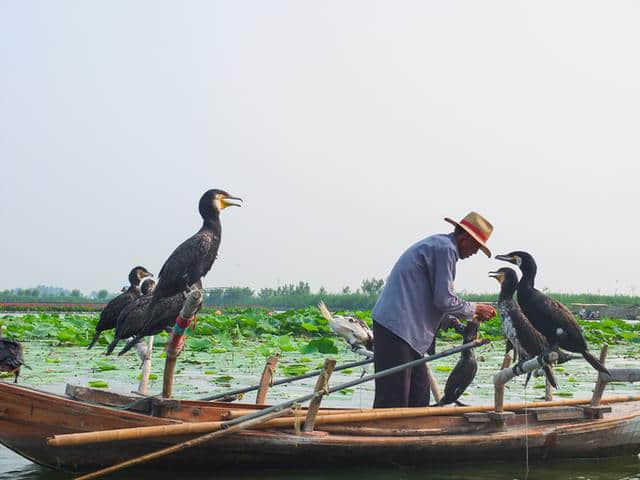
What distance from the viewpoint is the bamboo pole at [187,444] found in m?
4.26

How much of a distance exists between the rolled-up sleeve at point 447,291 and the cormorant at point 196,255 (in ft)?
6.73

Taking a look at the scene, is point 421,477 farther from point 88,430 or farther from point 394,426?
point 88,430

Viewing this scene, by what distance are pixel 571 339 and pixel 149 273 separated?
189 inches

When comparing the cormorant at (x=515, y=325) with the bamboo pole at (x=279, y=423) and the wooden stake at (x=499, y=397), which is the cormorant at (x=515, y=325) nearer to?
the bamboo pole at (x=279, y=423)

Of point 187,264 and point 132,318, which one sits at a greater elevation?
point 187,264

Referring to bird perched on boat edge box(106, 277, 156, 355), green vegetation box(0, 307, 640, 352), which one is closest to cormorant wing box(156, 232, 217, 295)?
bird perched on boat edge box(106, 277, 156, 355)

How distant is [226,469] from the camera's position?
4.85 meters

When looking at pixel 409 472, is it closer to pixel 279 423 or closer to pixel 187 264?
pixel 279 423

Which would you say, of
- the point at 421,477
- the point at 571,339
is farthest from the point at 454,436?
the point at 571,339

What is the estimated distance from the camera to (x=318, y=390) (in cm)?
477

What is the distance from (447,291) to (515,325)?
4.54 ft

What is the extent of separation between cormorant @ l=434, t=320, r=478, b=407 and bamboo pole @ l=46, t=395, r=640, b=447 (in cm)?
24

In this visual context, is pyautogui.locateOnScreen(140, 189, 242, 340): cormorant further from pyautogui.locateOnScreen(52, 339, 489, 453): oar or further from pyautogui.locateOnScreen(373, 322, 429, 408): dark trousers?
pyautogui.locateOnScreen(52, 339, 489, 453): oar

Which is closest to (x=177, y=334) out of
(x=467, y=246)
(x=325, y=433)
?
(x=325, y=433)
